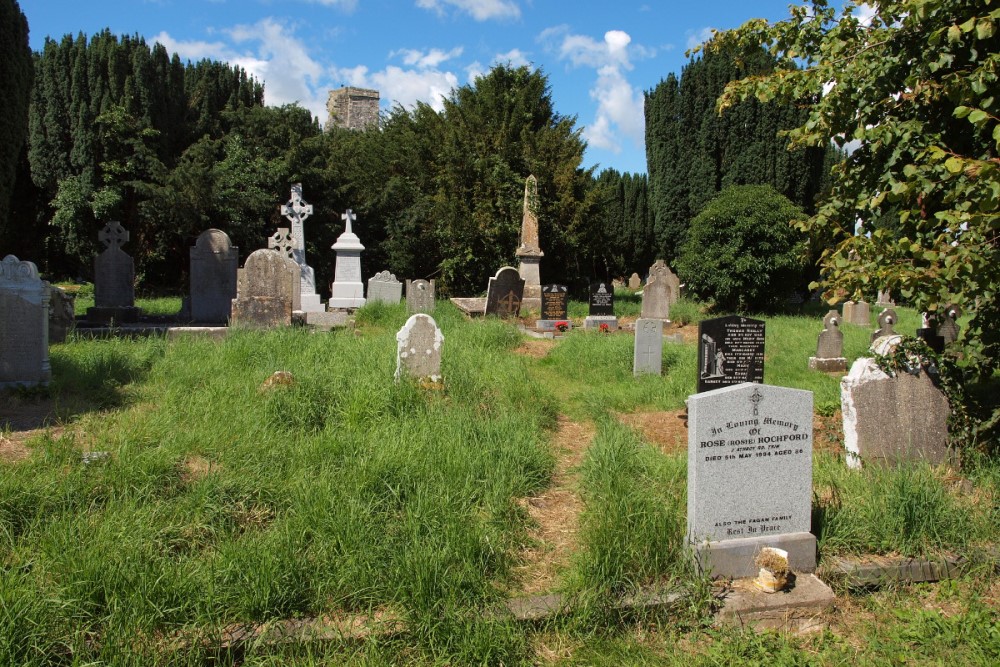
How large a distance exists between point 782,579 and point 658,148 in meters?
22.1

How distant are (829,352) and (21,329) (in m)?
9.59

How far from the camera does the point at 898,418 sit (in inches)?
191

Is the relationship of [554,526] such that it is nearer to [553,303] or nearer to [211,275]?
[553,303]

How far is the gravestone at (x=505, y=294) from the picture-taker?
47.9ft

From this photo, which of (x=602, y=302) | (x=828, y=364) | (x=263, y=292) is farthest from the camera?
(x=602, y=302)

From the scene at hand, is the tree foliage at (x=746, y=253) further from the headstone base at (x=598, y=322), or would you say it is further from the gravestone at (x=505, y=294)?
the gravestone at (x=505, y=294)

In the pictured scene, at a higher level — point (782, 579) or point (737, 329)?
point (737, 329)

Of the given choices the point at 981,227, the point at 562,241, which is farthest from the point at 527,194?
the point at 981,227

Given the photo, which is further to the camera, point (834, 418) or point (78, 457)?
point (834, 418)

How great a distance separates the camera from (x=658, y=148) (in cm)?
2372

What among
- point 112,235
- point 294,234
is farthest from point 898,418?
point 294,234

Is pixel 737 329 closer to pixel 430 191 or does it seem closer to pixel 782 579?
pixel 782 579

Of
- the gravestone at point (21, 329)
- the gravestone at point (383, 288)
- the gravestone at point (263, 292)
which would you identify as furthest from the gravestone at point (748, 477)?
the gravestone at point (383, 288)

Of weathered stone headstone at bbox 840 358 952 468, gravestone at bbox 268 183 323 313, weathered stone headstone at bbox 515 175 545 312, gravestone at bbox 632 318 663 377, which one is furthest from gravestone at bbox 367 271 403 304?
weathered stone headstone at bbox 840 358 952 468
